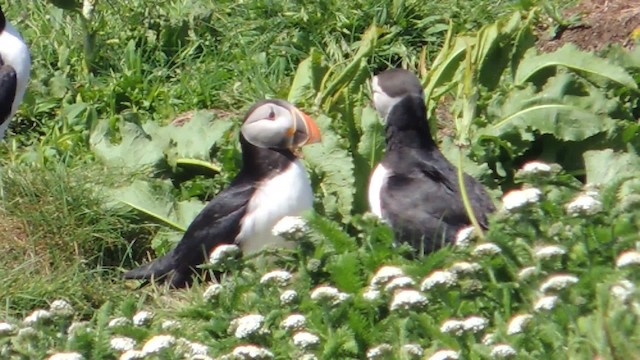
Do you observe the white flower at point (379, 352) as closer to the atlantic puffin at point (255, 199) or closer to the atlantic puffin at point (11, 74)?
the atlantic puffin at point (255, 199)

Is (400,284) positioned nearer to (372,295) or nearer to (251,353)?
(372,295)

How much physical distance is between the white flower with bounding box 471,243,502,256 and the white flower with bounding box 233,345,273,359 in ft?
2.51

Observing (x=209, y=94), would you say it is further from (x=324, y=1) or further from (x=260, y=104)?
(x=260, y=104)

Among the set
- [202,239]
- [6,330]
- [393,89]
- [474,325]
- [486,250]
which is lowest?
[202,239]

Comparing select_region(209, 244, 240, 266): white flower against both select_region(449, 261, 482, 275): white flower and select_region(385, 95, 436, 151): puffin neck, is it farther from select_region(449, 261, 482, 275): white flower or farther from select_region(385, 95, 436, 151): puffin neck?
select_region(385, 95, 436, 151): puffin neck

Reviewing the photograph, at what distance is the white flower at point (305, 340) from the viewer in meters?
4.44

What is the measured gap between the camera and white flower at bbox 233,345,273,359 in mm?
4305

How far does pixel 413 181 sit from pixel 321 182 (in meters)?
0.59

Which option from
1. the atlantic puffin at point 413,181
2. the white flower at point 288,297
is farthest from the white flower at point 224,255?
the atlantic puffin at point 413,181

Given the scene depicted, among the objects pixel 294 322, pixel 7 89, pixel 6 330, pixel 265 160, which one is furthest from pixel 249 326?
pixel 7 89

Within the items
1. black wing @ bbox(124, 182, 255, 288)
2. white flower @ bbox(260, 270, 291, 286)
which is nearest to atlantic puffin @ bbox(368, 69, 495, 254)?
black wing @ bbox(124, 182, 255, 288)

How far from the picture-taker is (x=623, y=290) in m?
4.13

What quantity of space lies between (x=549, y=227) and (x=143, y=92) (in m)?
3.67

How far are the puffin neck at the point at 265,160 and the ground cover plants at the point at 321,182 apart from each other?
0.99 feet
